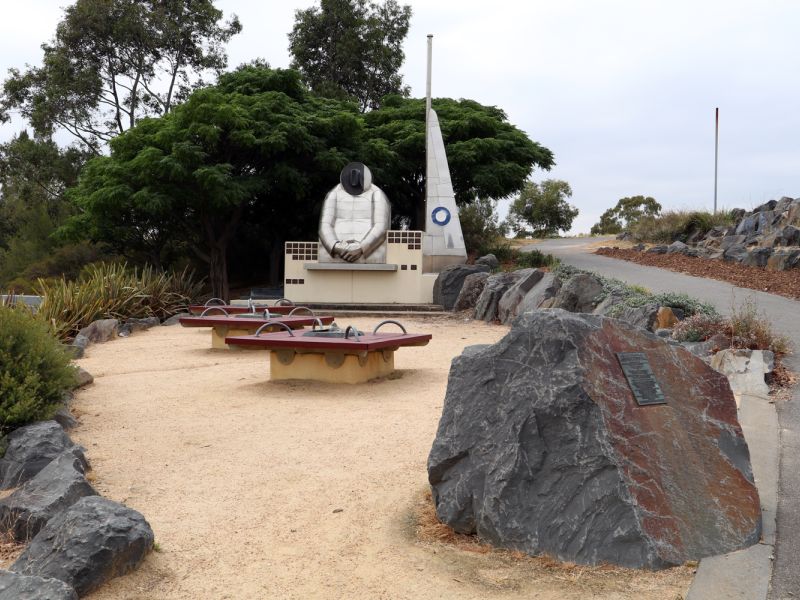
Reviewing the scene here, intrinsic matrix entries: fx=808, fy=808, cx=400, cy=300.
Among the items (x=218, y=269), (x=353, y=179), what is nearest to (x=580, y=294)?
(x=353, y=179)

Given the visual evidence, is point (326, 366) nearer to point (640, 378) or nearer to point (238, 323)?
point (238, 323)

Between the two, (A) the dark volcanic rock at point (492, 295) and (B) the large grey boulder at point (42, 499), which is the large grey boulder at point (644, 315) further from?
(B) the large grey boulder at point (42, 499)

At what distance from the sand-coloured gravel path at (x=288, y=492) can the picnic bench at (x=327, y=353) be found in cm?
27

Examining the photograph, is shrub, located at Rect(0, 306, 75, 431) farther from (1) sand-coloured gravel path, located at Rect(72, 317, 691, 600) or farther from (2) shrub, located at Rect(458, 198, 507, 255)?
(2) shrub, located at Rect(458, 198, 507, 255)

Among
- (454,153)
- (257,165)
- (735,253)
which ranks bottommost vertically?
(735,253)

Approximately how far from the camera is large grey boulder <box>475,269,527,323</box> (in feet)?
51.6

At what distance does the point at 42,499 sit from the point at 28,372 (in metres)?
1.88

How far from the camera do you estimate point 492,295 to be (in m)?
15.9

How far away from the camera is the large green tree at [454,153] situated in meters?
25.3

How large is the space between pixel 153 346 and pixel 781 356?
341 inches

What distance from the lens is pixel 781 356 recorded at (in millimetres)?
8344

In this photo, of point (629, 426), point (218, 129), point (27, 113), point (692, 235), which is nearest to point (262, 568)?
point (629, 426)

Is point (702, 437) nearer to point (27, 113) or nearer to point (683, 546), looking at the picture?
point (683, 546)

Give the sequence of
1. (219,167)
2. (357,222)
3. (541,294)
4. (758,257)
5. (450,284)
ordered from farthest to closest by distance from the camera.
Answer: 1. (219,167)
2. (357,222)
3. (758,257)
4. (450,284)
5. (541,294)
